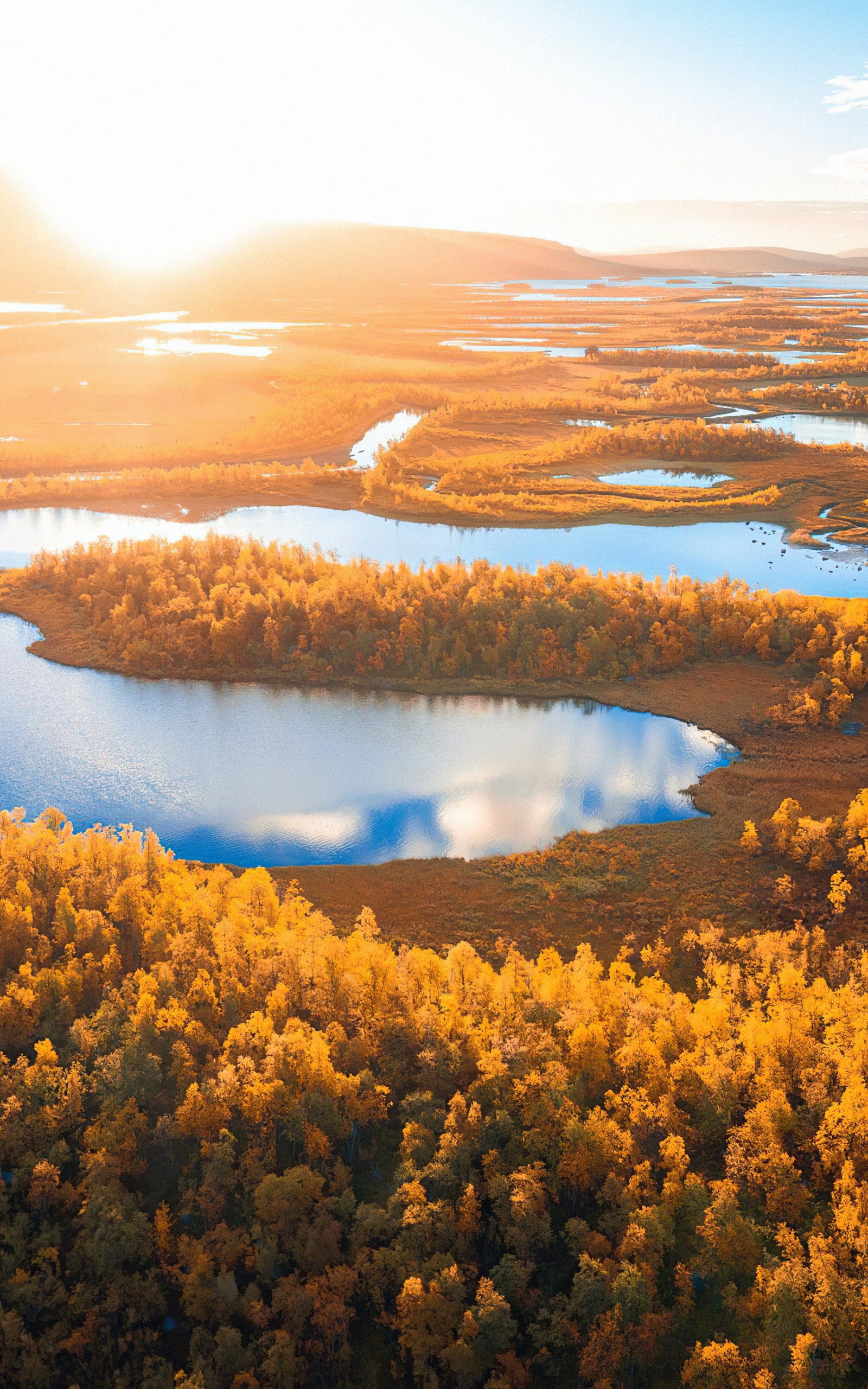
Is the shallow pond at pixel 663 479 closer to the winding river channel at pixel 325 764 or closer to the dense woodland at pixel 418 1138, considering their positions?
the winding river channel at pixel 325 764

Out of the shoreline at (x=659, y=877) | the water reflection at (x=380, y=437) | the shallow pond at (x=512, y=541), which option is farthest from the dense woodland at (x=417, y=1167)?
the water reflection at (x=380, y=437)

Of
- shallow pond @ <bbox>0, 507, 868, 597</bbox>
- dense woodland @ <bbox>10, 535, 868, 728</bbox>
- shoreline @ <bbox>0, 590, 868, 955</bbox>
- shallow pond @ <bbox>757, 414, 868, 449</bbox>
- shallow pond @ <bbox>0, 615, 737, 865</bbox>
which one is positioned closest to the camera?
shoreline @ <bbox>0, 590, 868, 955</bbox>

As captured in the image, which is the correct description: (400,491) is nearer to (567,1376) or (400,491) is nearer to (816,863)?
(816,863)

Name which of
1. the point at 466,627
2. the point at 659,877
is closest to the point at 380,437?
the point at 466,627

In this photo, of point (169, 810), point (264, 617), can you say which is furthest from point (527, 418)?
point (169, 810)

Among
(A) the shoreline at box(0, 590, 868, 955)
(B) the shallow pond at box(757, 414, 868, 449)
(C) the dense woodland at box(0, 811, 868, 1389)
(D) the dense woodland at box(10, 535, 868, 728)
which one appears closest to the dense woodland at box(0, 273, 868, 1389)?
(C) the dense woodland at box(0, 811, 868, 1389)

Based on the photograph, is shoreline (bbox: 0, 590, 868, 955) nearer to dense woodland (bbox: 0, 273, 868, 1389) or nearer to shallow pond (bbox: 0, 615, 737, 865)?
dense woodland (bbox: 0, 273, 868, 1389)

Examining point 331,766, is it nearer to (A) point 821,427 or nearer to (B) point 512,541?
(B) point 512,541
